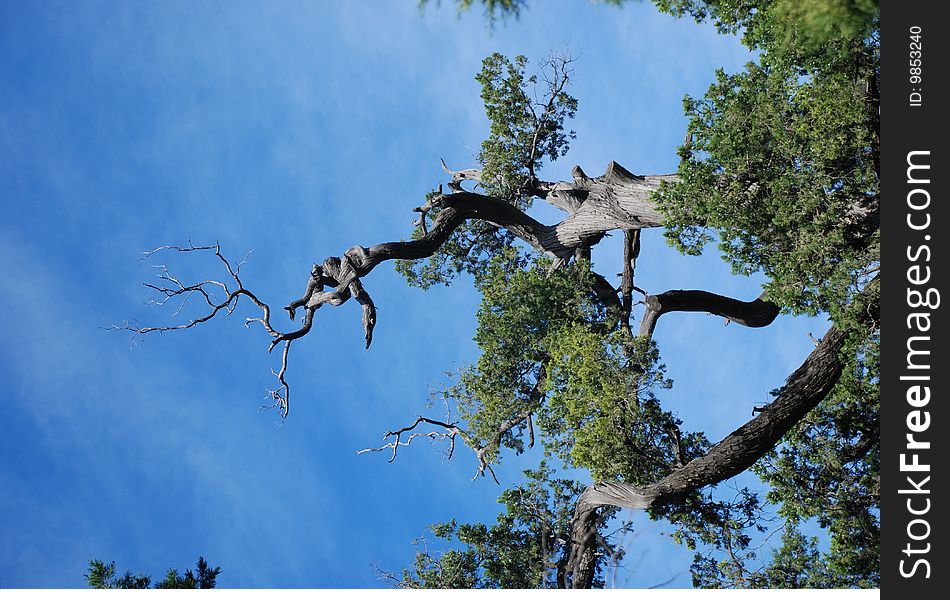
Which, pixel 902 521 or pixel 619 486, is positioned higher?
pixel 619 486

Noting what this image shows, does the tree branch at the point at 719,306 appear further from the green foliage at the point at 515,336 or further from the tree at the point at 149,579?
the tree at the point at 149,579

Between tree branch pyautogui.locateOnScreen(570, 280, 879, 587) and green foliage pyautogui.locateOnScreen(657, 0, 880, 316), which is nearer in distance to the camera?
green foliage pyautogui.locateOnScreen(657, 0, 880, 316)

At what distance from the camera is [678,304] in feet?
43.5

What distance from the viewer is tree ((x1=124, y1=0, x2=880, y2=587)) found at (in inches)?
386

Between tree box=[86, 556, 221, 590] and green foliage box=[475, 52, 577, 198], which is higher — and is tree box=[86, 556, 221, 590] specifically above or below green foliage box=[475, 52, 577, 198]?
below

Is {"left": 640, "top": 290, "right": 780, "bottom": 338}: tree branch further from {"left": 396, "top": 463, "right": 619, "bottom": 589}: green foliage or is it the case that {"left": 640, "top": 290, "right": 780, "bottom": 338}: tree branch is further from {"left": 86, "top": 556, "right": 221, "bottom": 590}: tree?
{"left": 86, "top": 556, "right": 221, "bottom": 590}: tree

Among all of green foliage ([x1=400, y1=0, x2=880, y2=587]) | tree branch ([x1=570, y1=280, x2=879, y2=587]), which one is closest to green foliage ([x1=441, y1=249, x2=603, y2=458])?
green foliage ([x1=400, y1=0, x2=880, y2=587])

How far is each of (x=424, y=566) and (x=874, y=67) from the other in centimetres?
811

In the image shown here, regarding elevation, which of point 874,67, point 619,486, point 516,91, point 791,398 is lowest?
point 619,486

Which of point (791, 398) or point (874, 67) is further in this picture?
point (791, 398)

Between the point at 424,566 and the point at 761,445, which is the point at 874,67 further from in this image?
the point at 424,566

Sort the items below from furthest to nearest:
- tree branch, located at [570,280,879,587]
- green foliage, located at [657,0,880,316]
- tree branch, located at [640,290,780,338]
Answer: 1. tree branch, located at [640,290,780,338]
2. tree branch, located at [570,280,879,587]
3. green foliage, located at [657,0,880,316]
